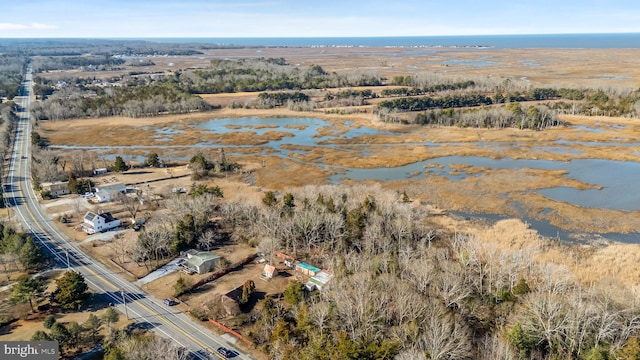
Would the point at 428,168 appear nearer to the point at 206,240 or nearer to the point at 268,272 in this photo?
the point at 268,272

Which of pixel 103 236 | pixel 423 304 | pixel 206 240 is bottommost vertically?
pixel 103 236

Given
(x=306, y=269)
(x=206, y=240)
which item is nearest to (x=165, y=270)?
(x=206, y=240)

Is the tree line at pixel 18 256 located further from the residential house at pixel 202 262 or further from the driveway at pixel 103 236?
the residential house at pixel 202 262

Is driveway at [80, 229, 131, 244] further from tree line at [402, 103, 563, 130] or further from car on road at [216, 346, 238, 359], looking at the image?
tree line at [402, 103, 563, 130]

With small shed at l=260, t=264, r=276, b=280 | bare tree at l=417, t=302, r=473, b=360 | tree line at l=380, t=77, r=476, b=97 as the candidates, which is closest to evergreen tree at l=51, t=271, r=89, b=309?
small shed at l=260, t=264, r=276, b=280

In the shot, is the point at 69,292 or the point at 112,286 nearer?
the point at 69,292
